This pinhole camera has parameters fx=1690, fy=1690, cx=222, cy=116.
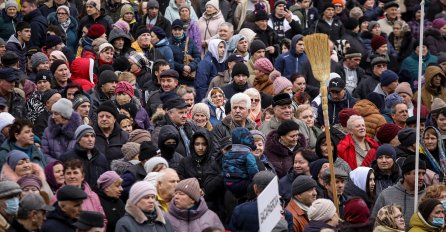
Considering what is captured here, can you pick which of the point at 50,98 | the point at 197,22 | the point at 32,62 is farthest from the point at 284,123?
the point at 197,22

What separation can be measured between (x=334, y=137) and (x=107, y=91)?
3.04 metres

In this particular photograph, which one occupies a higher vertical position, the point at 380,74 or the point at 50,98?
the point at 50,98

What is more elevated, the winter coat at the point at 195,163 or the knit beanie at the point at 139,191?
the knit beanie at the point at 139,191

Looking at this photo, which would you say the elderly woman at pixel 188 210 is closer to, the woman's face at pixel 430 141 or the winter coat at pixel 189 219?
the winter coat at pixel 189 219

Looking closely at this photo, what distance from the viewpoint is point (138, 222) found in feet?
51.5

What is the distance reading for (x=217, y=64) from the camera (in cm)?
2406

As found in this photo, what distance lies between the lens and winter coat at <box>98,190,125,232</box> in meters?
16.6

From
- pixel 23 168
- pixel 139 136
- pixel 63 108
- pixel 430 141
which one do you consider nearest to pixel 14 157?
pixel 23 168

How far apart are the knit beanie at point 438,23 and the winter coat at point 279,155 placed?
947 cm

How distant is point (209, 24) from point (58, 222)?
11225 mm

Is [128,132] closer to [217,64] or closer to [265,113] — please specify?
[265,113]

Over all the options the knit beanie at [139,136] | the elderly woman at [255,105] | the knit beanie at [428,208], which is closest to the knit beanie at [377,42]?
the elderly woman at [255,105]

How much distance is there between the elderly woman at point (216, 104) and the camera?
69.1 feet

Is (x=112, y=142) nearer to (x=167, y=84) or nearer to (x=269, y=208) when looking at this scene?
(x=167, y=84)
